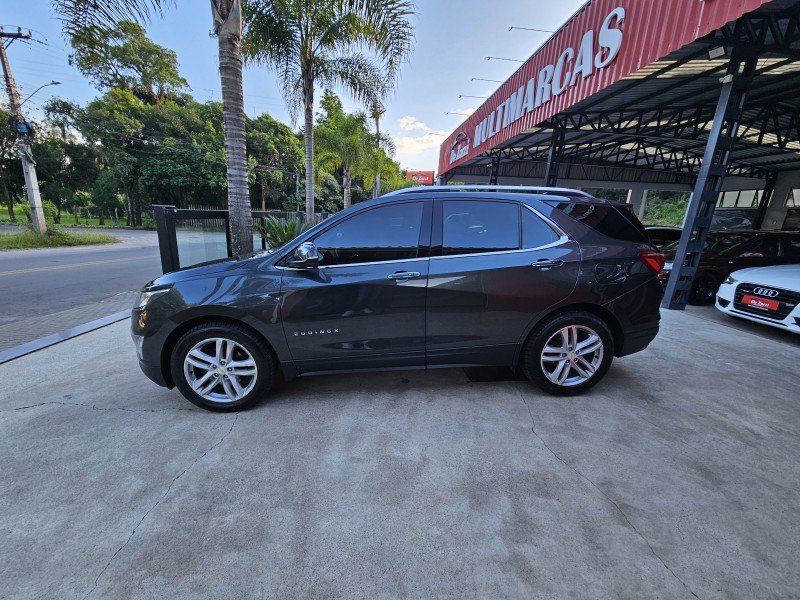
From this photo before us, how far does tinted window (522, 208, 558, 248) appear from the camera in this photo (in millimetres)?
2949

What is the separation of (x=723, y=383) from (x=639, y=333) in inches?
45.8

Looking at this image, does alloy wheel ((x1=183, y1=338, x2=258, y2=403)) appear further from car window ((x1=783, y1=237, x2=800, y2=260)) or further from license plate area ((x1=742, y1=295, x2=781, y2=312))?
car window ((x1=783, y1=237, x2=800, y2=260))

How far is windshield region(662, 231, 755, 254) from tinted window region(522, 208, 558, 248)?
6038mm

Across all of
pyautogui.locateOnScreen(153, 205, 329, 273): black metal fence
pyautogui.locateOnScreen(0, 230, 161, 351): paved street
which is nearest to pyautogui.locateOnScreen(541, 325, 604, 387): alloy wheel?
pyautogui.locateOnScreen(153, 205, 329, 273): black metal fence

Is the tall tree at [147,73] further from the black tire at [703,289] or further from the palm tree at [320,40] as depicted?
the black tire at [703,289]

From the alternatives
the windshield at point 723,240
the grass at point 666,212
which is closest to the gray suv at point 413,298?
the windshield at point 723,240

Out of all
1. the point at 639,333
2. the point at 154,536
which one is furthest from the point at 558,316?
the point at 154,536

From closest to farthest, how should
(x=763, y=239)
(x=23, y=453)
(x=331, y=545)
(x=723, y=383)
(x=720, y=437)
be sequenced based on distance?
(x=331, y=545) → (x=23, y=453) → (x=720, y=437) → (x=723, y=383) → (x=763, y=239)

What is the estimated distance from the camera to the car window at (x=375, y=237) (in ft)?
9.32

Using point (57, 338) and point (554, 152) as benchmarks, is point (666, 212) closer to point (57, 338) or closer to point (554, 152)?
point (554, 152)

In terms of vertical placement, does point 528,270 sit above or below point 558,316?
above

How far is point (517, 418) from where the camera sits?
111 inches

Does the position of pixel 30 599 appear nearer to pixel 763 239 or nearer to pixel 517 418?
pixel 517 418

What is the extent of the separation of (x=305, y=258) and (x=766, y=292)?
6117 millimetres
